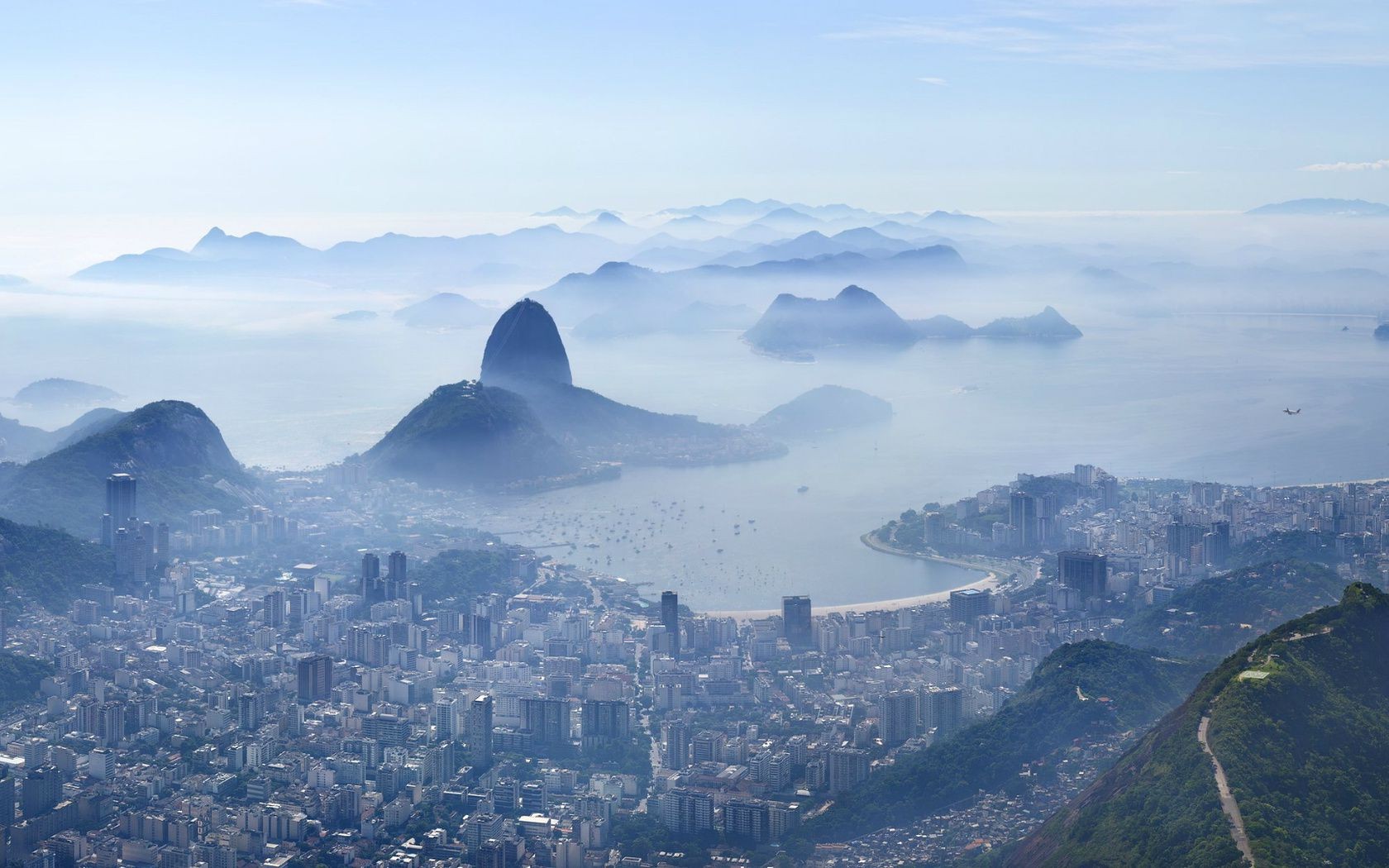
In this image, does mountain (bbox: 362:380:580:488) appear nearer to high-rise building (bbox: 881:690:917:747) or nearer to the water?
the water

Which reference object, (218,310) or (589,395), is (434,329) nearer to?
(218,310)

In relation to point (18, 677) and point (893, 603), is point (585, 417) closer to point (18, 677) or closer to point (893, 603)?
point (893, 603)

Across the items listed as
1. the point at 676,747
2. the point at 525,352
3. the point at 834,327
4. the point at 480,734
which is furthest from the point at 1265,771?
the point at 834,327

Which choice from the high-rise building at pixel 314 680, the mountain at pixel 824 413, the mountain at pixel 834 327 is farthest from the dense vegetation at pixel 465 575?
the mountain at pixel 834 327

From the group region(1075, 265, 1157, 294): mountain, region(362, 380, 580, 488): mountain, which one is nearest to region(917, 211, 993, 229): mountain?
region(1075, 265, 1157, 294): mountain

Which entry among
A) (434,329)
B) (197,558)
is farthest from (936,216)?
(197,558)

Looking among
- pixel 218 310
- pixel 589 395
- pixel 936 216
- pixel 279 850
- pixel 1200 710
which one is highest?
pixel 936 216
